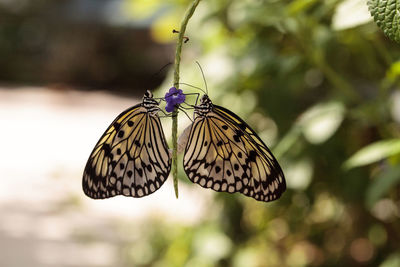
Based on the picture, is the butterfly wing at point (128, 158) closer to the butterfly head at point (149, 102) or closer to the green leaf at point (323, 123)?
the butterfly head at point (149, 102)

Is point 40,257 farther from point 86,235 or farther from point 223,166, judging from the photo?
point 223,166

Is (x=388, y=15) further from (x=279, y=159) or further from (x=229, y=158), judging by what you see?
(x=279, y=159)

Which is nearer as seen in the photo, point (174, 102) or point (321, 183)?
point (174, 102)

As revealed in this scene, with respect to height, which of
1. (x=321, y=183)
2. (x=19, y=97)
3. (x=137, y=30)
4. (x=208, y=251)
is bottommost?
(x=208, y=251)

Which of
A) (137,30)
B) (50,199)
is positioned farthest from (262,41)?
(137,30)

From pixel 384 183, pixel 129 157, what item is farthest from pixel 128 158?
pixel 384 183

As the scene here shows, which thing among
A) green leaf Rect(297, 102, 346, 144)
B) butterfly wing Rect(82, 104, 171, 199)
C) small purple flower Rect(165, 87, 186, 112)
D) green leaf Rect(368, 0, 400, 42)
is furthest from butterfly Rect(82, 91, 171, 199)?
green leaf Rect(297, 102, 346, 144)

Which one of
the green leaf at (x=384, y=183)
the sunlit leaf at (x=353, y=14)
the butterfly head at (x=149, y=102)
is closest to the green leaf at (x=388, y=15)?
the sunlit leaf at (x=353, y=14)
